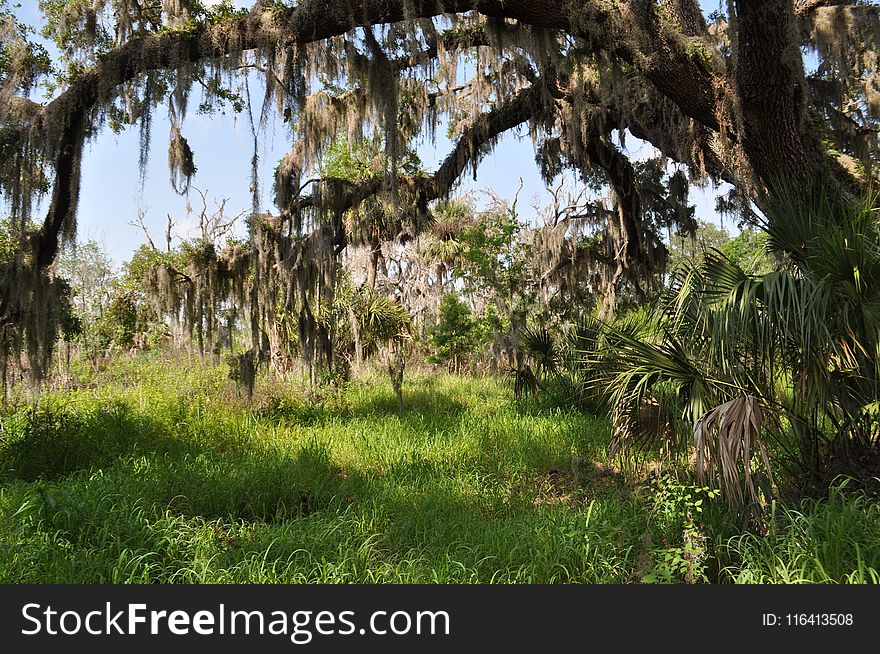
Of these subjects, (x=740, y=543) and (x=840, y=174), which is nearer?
(x=740, y=543)

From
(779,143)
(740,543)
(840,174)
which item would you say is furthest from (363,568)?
(840,174)

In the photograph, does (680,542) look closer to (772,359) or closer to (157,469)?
(772,359)

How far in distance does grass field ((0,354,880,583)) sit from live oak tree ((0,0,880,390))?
4.70ft

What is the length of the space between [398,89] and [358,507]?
173 inches

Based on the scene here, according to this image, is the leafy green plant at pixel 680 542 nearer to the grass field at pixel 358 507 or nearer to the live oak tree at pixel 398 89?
the grass field at pixel 358 507

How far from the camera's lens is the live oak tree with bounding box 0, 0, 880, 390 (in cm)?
405

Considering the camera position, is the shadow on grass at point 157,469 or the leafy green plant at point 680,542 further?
the shadow on grass at point 157,469

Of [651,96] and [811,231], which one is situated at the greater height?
[651,96]

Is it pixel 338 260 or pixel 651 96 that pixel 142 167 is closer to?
pixel 338 260

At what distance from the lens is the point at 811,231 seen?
3346mm

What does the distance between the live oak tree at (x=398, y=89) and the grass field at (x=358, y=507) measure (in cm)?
143

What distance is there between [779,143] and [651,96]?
7.26 ft

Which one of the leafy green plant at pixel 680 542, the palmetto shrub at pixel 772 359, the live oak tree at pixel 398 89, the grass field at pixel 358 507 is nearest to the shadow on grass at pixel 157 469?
the grass field at pixel 358 507

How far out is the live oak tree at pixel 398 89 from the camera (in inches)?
159
